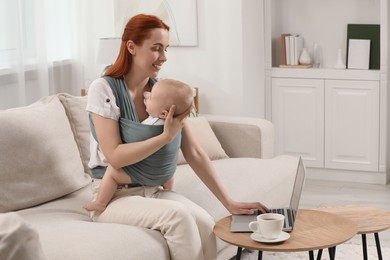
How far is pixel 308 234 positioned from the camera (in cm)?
279

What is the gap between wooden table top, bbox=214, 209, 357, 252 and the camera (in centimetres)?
267

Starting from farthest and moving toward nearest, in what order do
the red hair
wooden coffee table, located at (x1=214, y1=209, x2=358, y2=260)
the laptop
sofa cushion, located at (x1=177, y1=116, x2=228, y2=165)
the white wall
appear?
1. the white wall
2. sofa cushion, located at (x1=177, y1=116, x2=228, y2=165)
3. the red hair
4. the laptop
5. wooden coffee table, located at (x1=214, y1=209, x2=358, y2=260)

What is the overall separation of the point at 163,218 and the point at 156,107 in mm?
416

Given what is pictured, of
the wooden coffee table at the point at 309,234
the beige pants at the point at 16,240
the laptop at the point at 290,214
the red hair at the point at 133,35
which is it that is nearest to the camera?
the beige pants at the point at 16,240

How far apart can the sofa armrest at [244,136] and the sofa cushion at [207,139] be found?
0.32ft

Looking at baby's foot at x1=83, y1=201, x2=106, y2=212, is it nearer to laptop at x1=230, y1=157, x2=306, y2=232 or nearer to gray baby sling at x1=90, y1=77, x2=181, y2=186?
gray baby sling at x1=90, y1=77, x2=181, y2=186

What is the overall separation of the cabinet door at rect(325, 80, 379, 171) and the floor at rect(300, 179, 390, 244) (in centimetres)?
16

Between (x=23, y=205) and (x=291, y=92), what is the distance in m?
2.97

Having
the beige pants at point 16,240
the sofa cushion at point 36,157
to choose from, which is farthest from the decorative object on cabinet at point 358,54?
the beige pants at point 16,240

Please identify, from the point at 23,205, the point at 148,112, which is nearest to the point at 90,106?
the point at 148,112

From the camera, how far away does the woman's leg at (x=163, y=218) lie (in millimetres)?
2936

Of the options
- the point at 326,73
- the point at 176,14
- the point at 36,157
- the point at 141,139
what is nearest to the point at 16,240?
the point at 141,139

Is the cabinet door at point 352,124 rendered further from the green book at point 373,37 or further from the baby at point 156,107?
the baby at point 156,107

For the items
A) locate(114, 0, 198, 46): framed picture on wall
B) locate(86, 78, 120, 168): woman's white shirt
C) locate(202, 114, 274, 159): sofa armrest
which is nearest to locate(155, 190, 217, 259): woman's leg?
locate(86, 78, 120, 168): woman's white shirt
